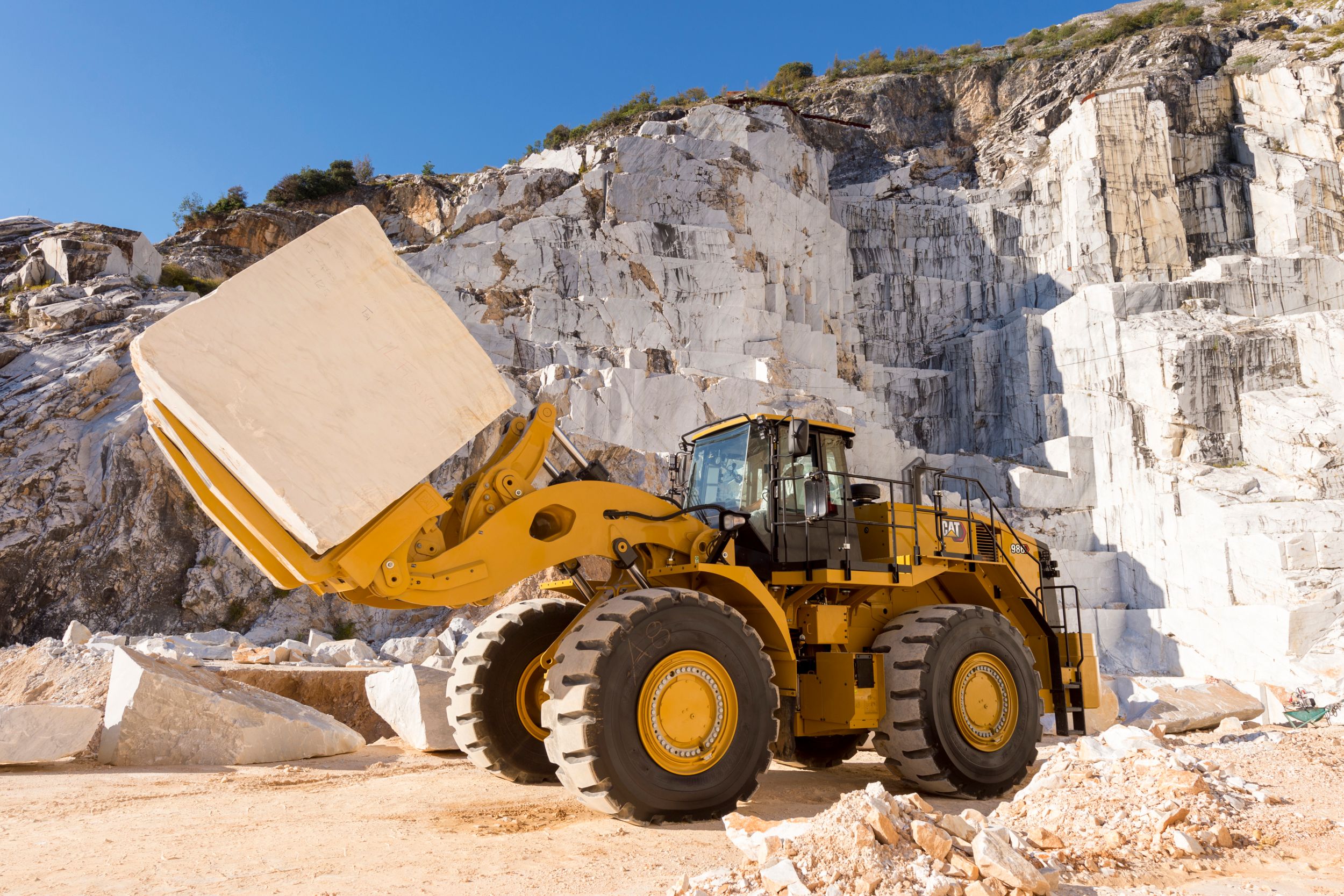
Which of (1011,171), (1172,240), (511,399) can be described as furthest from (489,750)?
(1011,171)

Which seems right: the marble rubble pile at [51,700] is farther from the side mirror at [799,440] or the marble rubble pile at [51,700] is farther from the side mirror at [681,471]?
the side mirror at [799,440]

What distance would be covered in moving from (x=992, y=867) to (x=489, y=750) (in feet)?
13.6

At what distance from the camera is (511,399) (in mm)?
5453

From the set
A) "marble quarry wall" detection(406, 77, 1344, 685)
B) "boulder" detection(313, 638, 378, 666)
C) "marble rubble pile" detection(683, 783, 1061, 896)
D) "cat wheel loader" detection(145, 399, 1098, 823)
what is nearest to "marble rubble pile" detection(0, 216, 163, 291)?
"marble quarry wall" detection(406, 77, 1344, 685)

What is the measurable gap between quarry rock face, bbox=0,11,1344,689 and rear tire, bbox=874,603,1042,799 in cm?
1339

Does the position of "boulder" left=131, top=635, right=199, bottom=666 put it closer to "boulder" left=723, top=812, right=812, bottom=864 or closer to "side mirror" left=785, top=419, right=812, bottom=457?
"side mirror" left=785, top=419, right=812, bottom=457

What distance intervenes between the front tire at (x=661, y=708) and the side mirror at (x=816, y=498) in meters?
1.23

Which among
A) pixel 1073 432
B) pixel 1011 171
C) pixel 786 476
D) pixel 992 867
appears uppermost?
pixel 1011 171

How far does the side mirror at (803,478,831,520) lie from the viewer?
22.4 ft

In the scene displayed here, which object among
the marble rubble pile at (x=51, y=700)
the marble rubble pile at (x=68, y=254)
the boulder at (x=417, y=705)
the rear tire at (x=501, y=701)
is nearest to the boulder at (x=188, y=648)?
the marble rubble pile at (x=51, y=700)

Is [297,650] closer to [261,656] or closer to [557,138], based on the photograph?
[261,656]

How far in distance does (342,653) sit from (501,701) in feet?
29.9

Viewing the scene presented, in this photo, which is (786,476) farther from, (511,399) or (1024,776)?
(1024,776)

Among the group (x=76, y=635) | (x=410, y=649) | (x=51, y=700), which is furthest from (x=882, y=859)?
(x=76, y=635)
